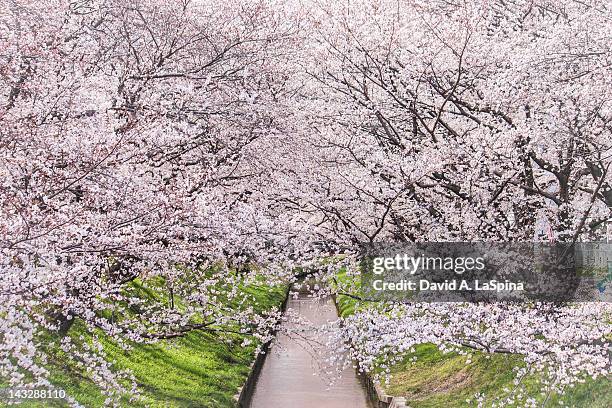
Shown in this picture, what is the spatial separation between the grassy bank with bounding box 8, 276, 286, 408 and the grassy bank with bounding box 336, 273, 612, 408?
391cm

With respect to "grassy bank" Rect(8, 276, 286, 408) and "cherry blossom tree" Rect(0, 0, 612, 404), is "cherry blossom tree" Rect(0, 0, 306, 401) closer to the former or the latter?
"cherry blossom tree" Rect(0, 0, 612, 404)

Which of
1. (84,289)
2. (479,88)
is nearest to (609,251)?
(479,88)

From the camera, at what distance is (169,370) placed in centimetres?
1656

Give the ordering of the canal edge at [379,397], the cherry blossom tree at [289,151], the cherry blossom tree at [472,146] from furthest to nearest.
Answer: the canal edge at [379,397], the cherry blossom tree at [472,146], the cherry blossom tree at [289,151]

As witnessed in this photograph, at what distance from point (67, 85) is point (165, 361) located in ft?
30.4

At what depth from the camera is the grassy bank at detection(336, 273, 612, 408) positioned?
12.4 meters

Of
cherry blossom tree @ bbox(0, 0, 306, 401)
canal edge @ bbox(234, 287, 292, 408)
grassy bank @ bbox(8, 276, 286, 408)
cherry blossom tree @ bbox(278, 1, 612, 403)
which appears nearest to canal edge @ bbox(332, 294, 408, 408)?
canal edge @ bbox(234, 287, 292, 408)

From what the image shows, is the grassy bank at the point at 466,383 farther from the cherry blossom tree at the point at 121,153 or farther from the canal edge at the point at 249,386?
the cherry blossom tree at the point at 121,153

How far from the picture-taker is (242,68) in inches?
575

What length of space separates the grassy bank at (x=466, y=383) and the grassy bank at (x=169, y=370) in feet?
12.8

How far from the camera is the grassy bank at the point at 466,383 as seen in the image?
1235cm

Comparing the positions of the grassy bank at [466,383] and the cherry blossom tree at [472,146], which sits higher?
the cherry blossom tree at [472,146]

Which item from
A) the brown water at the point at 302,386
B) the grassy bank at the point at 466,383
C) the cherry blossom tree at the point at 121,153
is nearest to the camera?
the cherry blossom tree at the point at 121,153

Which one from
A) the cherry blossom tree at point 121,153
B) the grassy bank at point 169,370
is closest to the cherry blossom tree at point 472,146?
the cherry blossom tree at point 121,153
